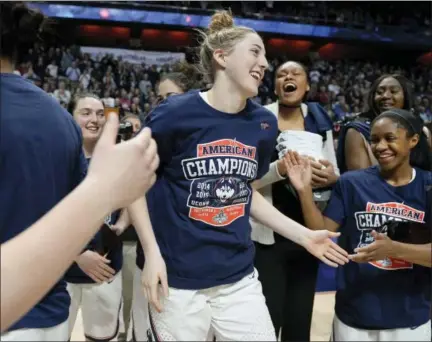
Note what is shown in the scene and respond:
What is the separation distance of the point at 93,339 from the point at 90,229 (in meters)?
2.11

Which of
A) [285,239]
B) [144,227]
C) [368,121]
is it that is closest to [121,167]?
[144,227]

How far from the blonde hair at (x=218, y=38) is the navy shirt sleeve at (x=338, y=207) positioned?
0.67 metres

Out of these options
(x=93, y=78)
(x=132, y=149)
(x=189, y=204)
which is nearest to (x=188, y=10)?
(x=93, y=78)

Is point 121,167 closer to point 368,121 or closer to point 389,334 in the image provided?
point 389,334

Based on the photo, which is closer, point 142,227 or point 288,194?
point 142,227

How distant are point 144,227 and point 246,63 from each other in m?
0.66

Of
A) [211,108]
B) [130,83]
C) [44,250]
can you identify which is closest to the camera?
[44,250]

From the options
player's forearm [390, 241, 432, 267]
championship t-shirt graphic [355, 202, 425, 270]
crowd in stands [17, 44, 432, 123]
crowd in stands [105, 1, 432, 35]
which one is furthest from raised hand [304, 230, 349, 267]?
crowd in stands [105, 1, 432, 35]

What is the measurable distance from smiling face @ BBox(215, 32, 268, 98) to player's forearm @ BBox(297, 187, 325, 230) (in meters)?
0.44

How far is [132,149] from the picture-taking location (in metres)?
0.66

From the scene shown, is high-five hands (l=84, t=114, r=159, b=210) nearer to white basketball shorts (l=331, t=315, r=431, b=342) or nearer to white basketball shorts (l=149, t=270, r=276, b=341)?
white basketball shorts (l=149, t=270, r=276, b=341)

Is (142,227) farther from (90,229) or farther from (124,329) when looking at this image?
(124,329)

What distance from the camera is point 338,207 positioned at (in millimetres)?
2018

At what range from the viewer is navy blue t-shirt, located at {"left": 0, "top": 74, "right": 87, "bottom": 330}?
109 centimetres
